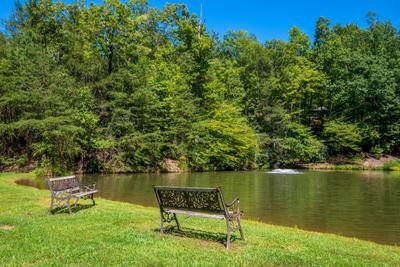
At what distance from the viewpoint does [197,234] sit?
7250 mm

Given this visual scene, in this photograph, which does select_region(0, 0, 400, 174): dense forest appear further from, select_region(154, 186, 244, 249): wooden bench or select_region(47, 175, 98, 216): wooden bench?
select_region(154, 186, 244, 249): wooden bench

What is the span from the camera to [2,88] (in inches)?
1038

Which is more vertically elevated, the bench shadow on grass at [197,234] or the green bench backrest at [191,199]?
the green bench backrest at [191,199]

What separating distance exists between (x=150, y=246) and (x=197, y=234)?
1368mm

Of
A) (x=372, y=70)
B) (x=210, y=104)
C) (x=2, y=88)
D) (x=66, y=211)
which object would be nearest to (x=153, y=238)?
(x=66, y=211)

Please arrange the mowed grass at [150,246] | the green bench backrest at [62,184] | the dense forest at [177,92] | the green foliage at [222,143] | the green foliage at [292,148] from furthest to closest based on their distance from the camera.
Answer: the green foliage at [292,148], the green foliage at [222,143], the dense forest at [177,92], the green bench backrest at [62,184], the mowed grass at [150,246]

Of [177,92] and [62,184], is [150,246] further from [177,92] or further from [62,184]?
[177,92]

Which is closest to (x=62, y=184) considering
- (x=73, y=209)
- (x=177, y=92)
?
(x=73, y=209)

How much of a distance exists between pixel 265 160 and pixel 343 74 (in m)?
16.3

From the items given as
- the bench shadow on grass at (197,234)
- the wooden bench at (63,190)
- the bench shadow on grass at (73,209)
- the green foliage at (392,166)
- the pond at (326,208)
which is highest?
the green foliage at (392,166)

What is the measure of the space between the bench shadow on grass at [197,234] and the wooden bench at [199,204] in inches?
11.7

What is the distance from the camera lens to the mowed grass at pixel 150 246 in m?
5.37

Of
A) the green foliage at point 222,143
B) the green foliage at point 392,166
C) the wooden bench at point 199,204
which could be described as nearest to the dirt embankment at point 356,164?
the green foliage at point 392,166

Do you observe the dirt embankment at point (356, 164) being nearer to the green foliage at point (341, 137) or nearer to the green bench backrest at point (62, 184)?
the green foliage at point (341, 137)
